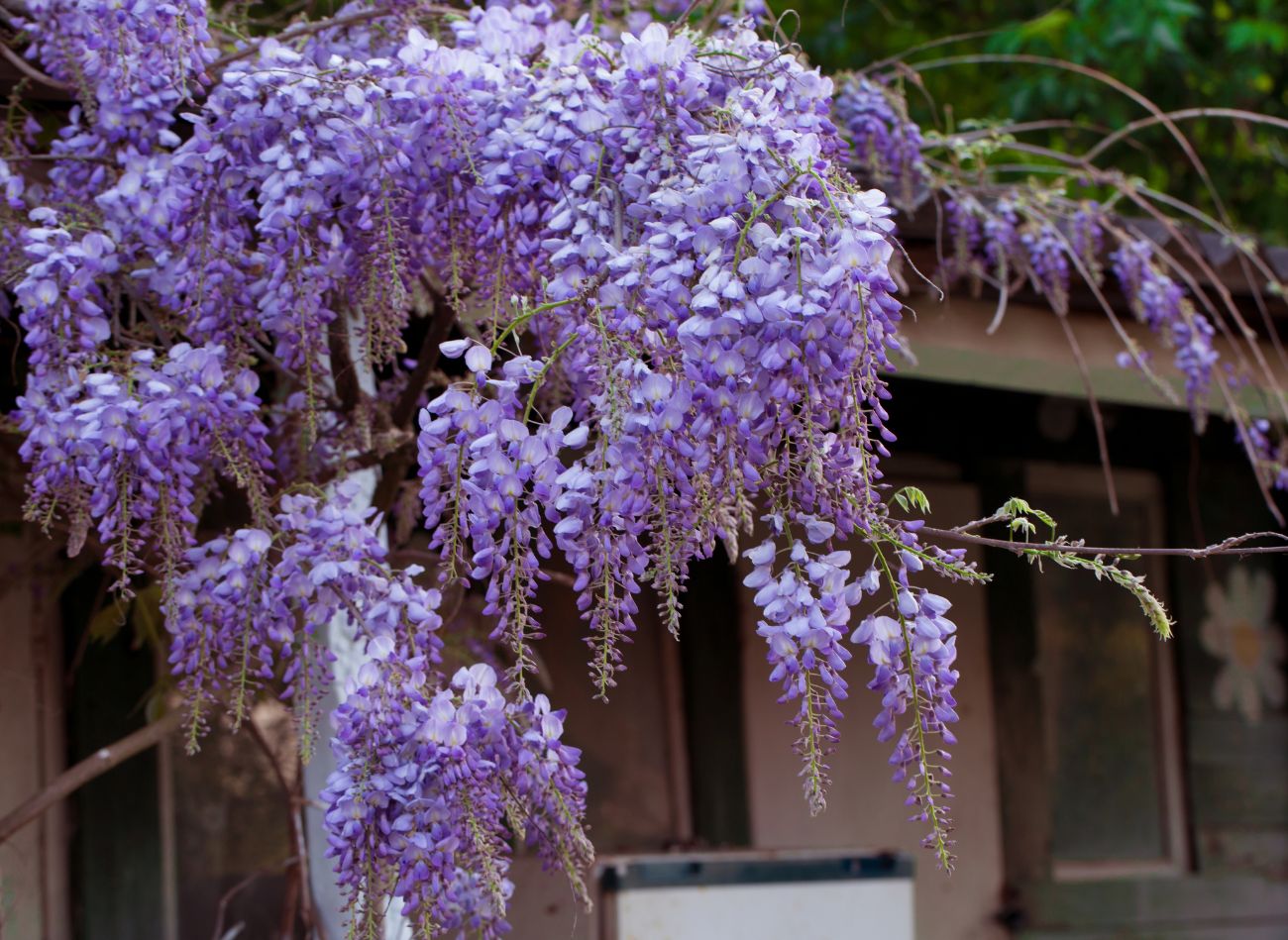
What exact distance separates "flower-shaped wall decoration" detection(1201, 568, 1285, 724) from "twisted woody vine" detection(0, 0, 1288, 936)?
2.96 meters

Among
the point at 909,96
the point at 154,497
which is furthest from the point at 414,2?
the point at 909,96

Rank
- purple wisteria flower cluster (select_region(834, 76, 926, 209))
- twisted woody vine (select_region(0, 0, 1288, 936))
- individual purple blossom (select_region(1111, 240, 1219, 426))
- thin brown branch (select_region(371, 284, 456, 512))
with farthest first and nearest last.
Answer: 1. individual purple blossom (select_region(1111, 240, 1219, 426))
2. purple wisteria flower cluster (select_region(834, 76, 926, 209))
3. thin brown branch (select_region(371, 284, 456, 512))
4. twisted woody vine (select_region(0, 0, 1288, 936))

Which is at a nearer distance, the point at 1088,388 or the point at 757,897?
the point at 1088,388

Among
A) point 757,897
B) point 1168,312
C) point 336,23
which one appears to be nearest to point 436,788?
point 336,23

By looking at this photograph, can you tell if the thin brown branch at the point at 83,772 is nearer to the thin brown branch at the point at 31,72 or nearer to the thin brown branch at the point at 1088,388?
the thin brown branch at the point at 31,72

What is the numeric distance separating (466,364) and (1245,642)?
3.59 m

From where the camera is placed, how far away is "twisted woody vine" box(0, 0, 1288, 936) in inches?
64.9

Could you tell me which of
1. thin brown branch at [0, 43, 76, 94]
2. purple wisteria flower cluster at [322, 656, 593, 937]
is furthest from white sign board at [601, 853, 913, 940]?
thin brown branch at [0, 43, 76, 94]

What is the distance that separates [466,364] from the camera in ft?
6.54

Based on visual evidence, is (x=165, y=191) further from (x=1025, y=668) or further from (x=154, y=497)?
(x=1025, y=668)

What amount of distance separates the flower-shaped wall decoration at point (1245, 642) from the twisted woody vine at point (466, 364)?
296 cm

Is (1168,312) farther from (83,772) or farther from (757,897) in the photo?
(83,772)

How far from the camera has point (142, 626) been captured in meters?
2.88

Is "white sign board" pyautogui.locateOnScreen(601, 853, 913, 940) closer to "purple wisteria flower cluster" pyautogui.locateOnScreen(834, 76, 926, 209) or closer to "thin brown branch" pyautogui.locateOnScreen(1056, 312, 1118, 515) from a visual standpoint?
"thin brown branch" pyautogui.locateOnScreen(1056, 312, 1118, 515)
